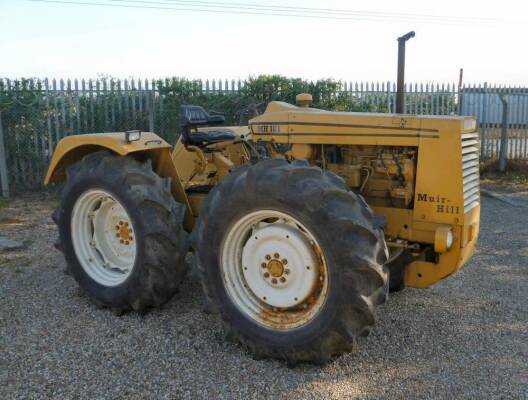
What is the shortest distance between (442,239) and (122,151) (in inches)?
99.1

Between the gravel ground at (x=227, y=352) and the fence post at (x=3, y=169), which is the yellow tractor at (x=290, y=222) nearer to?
the gravel ground at (x=227, y=352)

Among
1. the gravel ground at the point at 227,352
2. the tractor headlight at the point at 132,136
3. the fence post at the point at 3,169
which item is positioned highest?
the tractor headlight at the point at 132,136

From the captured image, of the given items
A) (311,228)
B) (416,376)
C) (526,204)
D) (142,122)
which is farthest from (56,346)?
(526,204)

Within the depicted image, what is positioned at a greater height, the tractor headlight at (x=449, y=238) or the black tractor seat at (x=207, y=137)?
the black tractor seat at (x=207, y=137)

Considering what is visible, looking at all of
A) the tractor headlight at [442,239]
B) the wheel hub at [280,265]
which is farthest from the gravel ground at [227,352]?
the tractor headlight at [442,239]

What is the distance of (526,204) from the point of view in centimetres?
1015

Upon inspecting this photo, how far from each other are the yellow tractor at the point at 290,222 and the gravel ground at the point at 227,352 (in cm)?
21

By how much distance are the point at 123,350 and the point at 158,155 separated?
1.75m

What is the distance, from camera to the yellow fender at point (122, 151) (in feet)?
15.0

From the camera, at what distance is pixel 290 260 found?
12.2ft

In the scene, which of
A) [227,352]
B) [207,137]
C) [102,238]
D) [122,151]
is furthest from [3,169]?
[227,352]

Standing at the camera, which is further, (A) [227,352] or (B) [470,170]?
(B) [470,170]

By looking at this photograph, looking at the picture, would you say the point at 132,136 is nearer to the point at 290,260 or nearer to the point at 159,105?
the point at 290,260

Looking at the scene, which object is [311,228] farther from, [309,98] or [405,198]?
[309,98]
